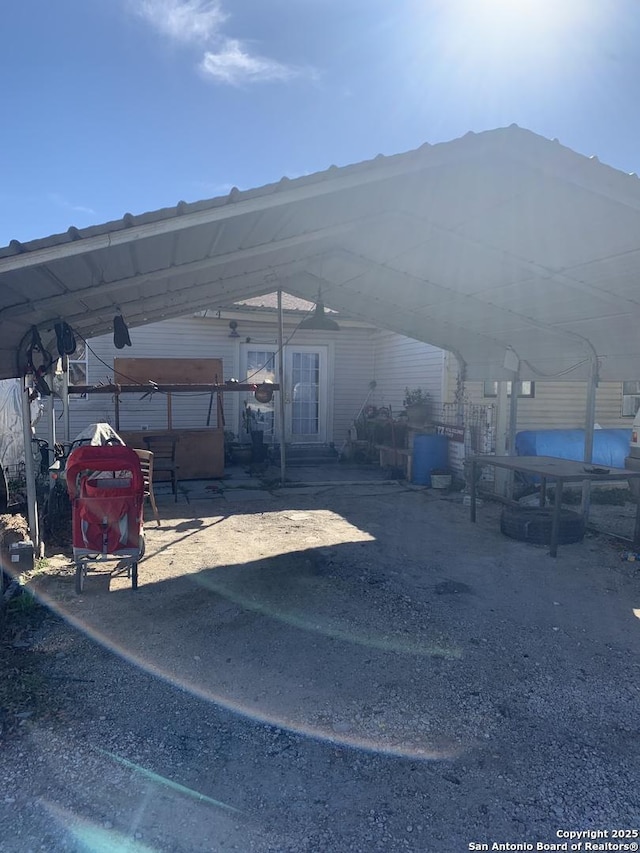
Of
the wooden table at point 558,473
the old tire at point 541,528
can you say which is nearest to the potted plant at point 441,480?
the wooden table at point 558,473

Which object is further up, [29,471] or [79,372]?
[79,372]

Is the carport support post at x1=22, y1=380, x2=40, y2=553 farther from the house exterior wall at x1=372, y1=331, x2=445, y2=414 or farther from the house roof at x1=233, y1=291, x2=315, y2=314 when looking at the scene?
the house exterior wall at x1=372, y1=331, x2=445, y2=414

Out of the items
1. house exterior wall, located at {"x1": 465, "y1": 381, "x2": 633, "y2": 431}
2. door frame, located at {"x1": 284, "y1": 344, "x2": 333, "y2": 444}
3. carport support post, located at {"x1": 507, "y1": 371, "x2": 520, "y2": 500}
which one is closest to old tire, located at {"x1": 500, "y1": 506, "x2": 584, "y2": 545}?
carport support post, located at {"x1": 507, "y1": 371, "x2": 520, "y2": 500}

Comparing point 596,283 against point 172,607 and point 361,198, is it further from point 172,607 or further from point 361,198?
point 172,607

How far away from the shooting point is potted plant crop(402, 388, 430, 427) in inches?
430

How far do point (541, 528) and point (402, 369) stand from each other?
20.7 ft

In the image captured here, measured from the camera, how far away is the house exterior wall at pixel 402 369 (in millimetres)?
10812

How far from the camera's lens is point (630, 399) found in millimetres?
11156

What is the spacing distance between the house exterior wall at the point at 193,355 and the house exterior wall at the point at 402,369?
2.35ft

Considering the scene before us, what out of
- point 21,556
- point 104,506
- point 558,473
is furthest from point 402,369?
point 21,556

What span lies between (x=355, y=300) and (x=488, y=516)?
3.72 metres

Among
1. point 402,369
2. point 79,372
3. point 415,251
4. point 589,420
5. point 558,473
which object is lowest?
point 558,473

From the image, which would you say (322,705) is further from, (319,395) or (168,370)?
(319,395)

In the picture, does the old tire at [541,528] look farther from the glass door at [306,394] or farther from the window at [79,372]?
the window at [79,372]
